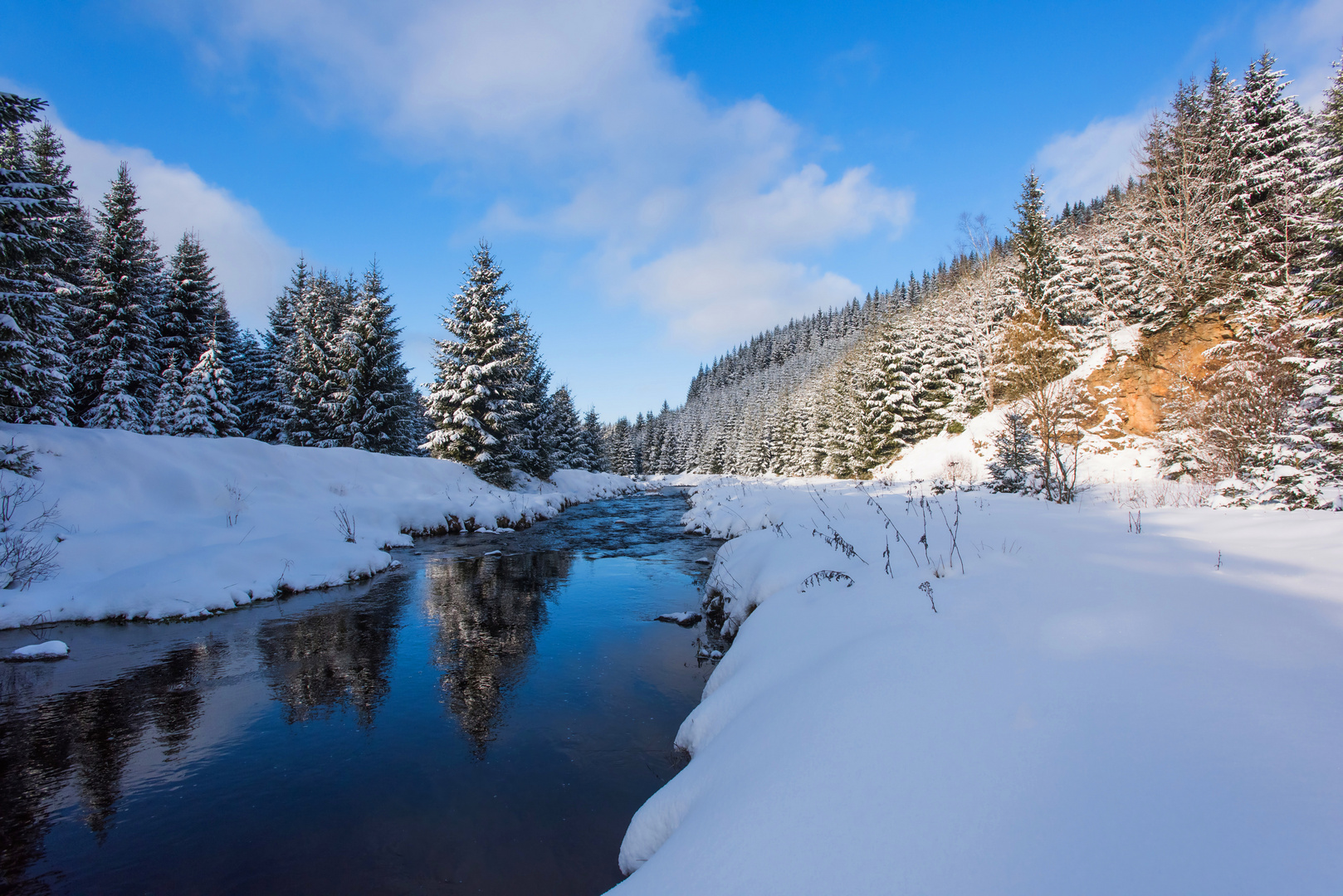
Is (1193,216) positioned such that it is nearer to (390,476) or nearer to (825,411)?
(825,411)

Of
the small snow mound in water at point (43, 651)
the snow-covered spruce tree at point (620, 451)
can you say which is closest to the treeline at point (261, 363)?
the small snow mound in water at point (43, 651)

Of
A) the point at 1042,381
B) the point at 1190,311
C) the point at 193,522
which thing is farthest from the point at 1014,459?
the point at 193,522

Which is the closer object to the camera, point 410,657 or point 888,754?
point 888,754

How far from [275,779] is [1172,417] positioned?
66.5 ft

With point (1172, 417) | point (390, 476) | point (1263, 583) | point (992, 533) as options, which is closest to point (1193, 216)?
point (1172, 417)

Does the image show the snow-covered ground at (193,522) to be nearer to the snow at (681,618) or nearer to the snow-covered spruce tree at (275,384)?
the snow at (681,618)

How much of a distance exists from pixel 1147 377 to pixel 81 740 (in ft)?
90.8

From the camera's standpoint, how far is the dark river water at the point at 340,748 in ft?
9.67

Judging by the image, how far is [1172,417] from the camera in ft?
46.3

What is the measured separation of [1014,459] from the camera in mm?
15531

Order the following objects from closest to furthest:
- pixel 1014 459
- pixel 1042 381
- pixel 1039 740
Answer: pixel 1039 740, pixel 1042 381, pixel 1014 459

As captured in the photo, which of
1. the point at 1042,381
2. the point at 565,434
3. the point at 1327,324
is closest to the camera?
the point at 1327,324

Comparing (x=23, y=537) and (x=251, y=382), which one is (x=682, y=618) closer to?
(x=23, y=537)

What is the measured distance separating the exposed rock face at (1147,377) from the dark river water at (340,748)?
19693mm
